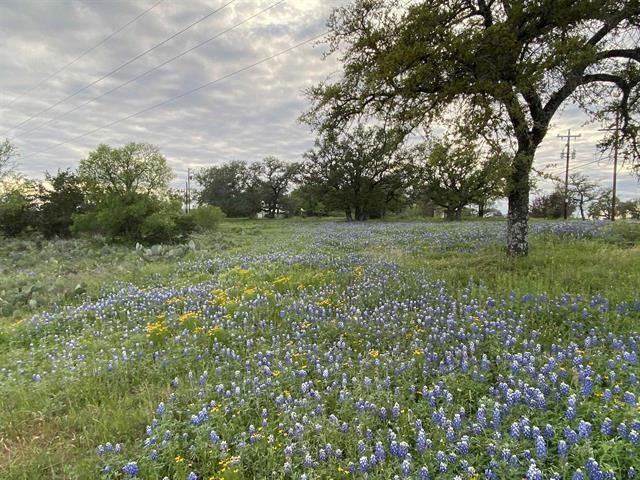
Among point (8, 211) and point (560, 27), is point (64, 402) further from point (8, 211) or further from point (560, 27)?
point (8, 211)

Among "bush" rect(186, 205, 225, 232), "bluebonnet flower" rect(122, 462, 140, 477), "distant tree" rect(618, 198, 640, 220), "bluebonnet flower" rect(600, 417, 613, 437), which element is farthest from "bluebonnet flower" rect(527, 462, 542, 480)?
"distant tree" rect(618, 198, 640, 220)

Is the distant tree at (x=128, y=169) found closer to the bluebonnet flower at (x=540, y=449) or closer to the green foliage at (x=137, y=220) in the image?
the green foliage at (x=137, y=220)

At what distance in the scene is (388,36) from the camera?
386 inches

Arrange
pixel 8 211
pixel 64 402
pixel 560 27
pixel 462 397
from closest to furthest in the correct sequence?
pixel 462 397, pixel 64 402, pixel 560 27, pixel 8 211

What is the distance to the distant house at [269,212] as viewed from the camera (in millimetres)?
69312

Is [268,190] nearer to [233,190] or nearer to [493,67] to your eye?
[233,190]

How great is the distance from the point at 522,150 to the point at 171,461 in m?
10.3

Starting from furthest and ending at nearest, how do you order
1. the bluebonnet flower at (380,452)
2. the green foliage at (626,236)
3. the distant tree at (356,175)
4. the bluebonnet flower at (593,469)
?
1. the distant tree at (356,175)
2. the green foliage at (626,236)
3. the bluebonnet flower at (380,452)
4. the bluebonnet flower at (593,469)

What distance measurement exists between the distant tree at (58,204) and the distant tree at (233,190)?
36.5 m

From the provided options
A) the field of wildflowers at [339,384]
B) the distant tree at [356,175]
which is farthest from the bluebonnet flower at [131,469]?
the distant tree at [356,175]

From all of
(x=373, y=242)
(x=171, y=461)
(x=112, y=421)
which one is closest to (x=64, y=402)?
(x=112, y=421)

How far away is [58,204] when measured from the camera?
27844mm

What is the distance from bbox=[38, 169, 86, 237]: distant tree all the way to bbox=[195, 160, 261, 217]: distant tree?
3652 cm

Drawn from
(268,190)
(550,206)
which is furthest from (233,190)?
(550,206)
